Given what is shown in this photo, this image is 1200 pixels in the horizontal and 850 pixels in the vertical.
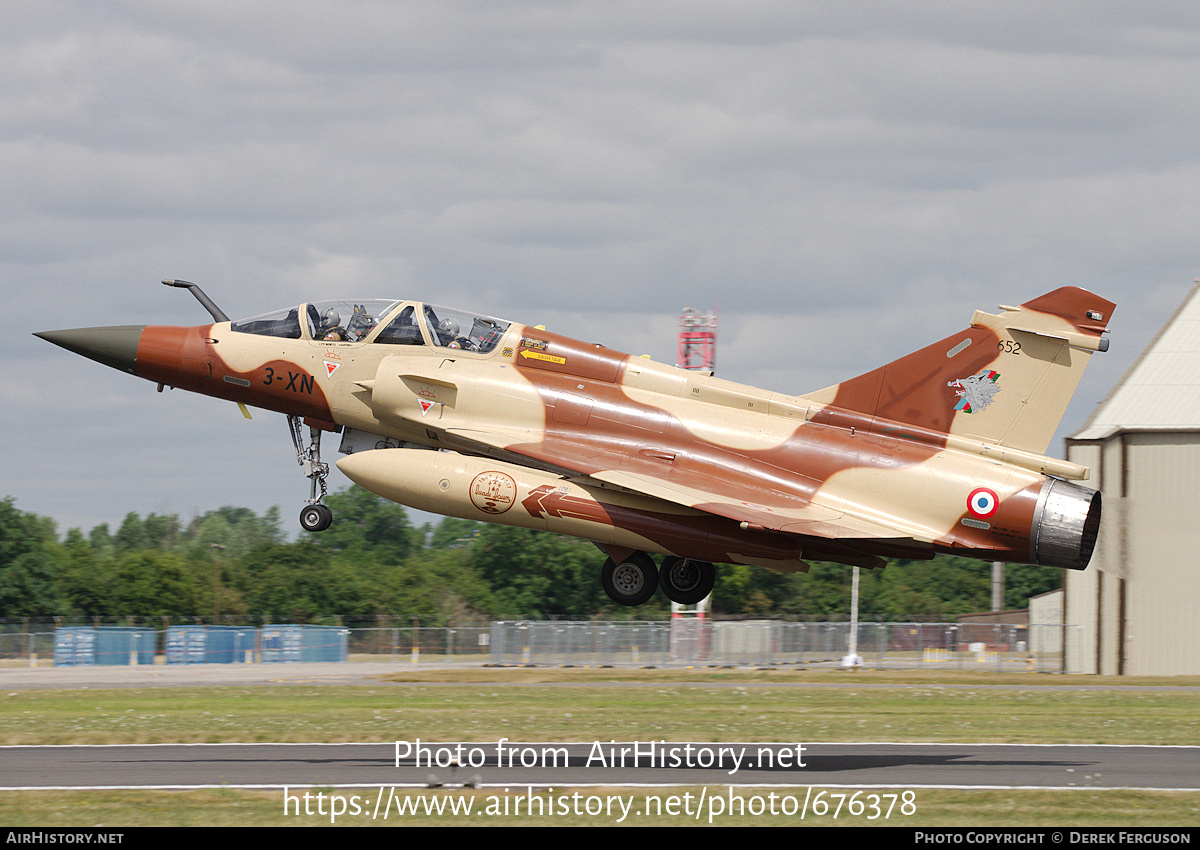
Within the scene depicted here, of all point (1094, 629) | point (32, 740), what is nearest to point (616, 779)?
point (32, 740)

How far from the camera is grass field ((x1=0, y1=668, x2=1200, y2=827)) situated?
59.9 feet

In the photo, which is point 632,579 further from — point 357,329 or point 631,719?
point 631,719

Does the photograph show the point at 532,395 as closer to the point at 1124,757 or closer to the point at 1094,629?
the point at 1124,757

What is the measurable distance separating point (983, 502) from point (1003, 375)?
89.9 inches

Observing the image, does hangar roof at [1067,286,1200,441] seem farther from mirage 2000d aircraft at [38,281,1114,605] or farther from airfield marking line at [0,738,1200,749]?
mirage 2000d aircraft at [38,281,1114,605]

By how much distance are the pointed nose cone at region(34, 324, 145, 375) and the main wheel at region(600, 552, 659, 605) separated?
350 inches

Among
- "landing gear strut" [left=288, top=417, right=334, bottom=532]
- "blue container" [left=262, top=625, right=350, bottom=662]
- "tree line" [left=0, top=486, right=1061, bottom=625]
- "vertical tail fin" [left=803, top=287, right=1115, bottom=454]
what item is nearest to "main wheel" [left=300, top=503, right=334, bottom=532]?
"landing gear strut" [left=288, top=417, right=334, bottom=532]

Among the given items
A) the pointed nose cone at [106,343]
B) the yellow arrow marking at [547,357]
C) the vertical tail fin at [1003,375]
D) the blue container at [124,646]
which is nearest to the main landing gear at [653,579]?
the yellow arrow marking at [547,357]

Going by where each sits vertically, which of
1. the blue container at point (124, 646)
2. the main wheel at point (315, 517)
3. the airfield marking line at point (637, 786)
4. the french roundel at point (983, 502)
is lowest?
the blue container at point (124, 646)

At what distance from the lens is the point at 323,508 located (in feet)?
70.0

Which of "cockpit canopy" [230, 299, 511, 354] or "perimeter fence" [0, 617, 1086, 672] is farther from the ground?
"cockpit canopy" [230, 299, 511, 354]

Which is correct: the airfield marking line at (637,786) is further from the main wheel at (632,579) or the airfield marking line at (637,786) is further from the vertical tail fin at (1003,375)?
the vertical tail fin at (1003,375)

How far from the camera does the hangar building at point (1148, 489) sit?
149ft

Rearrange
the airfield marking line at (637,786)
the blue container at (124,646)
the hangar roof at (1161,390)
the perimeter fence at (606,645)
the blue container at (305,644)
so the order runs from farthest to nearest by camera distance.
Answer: the blue container at (305,644)
the blue container at (124,646)
the perimeter fence at (606,645)
the hangar roof at (1161,390)
the airfield marking line at (637,786)
